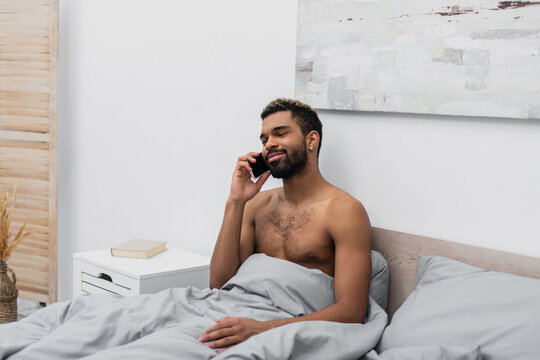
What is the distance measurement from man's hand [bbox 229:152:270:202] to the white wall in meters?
0.30

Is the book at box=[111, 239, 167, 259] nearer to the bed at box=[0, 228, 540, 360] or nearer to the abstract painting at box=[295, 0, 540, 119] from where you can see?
the bed at box=[0, 228, 540, 360]

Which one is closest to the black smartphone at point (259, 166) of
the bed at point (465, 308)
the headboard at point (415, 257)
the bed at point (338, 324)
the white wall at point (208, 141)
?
the white wall at point (208, 141)

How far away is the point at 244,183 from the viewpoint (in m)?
2.42

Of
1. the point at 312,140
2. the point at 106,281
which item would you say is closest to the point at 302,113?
the point at 312,140

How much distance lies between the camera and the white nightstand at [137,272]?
2562 millimetres

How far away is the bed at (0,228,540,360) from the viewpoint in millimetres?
1646

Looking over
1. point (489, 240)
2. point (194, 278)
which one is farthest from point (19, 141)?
point (489, 240)

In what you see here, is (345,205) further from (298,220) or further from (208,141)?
(208,141)

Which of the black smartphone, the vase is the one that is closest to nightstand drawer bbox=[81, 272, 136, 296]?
the vase

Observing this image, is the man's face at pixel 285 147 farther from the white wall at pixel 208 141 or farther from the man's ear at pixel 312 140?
the white wall at pixel 208 141

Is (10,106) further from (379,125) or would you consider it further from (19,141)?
(379,125)

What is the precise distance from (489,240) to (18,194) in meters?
2.62

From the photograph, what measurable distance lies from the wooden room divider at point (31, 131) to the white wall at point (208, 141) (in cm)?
19

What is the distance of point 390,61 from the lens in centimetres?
224
